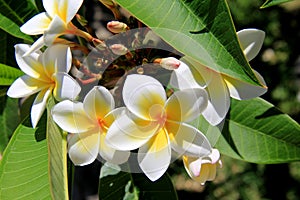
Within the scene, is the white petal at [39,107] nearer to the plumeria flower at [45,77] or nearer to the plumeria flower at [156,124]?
the plumeria flower at [45,77]

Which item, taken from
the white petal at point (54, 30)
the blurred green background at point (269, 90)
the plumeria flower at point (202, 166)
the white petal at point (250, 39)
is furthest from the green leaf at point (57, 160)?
the blurred green background at point (269, 90)

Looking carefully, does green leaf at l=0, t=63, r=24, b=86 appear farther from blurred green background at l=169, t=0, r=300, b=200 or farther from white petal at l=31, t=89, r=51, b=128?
blurred green background at l=169, t=0, r=300, b=200

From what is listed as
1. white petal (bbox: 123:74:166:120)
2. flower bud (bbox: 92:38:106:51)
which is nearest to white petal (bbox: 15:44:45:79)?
flower bud (bbox: 92:38:106:51)

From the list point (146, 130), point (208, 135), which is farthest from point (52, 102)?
point (208, 135)

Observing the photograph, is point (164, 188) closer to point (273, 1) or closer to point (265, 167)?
point (273, 1)

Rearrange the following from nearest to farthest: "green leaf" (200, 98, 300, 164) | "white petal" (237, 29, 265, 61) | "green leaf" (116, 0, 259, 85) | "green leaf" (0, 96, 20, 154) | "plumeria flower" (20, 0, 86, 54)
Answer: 1. "green leaf" (116, 0, 259, 85)
2. "plumeria flower" (20, 0, 86, 54)
3. "white petal" (237, 29, 265, 61)
4. "green leaf" (200, 98, 300, 164)
5. "green leaf" (0, 96, 20, 154)

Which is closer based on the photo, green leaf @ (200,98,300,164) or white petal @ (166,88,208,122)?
white petal @ (166,88,208,122)

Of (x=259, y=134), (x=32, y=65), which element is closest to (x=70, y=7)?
(x=32, y=65)
